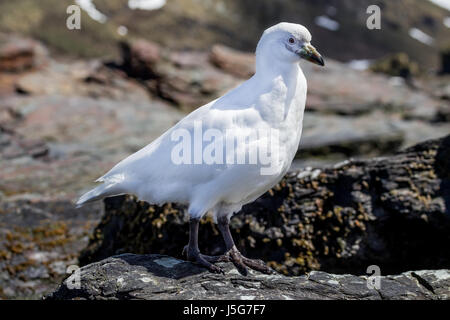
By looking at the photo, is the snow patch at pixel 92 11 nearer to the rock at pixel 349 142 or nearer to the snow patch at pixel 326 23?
the snow patch at pixel 326 23

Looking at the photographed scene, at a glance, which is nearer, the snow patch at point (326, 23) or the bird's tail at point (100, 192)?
the bird's tail at point (100, 192)

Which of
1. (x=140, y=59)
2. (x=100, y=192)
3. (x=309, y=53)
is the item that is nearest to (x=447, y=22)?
(x=140, y=59)

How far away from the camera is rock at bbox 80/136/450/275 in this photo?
8.02 m

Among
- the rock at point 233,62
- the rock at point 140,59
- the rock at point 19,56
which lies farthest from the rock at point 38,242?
the rock at point 19,56

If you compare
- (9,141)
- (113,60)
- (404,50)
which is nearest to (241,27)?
(404,50)

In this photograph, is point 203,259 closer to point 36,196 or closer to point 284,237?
point 284,237

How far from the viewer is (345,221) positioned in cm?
816

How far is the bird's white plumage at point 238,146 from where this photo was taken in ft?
21.1

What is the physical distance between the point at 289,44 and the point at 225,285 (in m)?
3.12

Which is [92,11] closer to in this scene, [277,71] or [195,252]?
[277,71]

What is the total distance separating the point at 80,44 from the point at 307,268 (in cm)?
11600

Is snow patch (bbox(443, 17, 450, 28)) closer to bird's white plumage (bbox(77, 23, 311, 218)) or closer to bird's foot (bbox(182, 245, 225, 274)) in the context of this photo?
bird's white plumage (bbox(77, 23, 311, 218))

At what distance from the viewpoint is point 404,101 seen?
79.7ft

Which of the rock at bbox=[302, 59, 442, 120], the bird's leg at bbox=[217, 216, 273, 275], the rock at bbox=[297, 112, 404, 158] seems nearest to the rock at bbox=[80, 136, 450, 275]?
the bird's leg at bbox=[217, 216, 273, 275]
